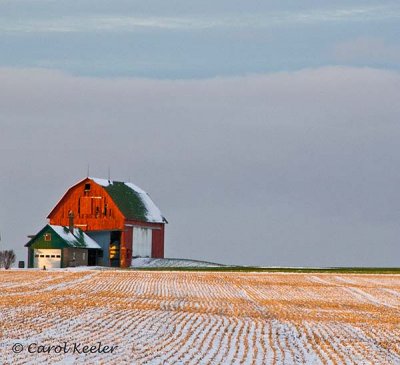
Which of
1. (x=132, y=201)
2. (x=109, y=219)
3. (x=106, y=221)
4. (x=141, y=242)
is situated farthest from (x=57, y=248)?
(x=132, y=201)

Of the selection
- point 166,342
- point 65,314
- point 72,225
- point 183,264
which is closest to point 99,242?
point 72,225

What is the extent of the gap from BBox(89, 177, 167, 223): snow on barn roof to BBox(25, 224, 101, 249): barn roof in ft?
16.1

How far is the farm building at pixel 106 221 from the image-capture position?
9731 centimetres

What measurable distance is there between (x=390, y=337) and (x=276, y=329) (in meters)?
3.25

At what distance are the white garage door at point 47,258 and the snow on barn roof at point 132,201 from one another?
358 inches

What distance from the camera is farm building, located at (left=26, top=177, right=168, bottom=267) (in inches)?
3831

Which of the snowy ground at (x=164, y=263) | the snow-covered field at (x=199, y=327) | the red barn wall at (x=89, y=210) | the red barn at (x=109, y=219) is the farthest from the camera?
the snowy ground at (x=164, y=263)

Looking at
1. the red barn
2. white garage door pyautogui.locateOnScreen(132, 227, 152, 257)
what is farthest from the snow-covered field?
white garage door pyautogui.locateOnScreen(132, 227, 152, 257)

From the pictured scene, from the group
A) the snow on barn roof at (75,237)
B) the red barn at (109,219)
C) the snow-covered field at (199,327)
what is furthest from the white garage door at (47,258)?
the snow-covered field at (199,327)

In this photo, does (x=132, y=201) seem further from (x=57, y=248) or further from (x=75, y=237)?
(x=57, y=248)

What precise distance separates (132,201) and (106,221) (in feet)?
18.8

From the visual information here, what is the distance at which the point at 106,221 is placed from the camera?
98188mm

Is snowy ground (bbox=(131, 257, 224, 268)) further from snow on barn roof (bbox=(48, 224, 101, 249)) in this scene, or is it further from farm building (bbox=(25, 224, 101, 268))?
farm building (bbox=(25, 224, 101, 268))

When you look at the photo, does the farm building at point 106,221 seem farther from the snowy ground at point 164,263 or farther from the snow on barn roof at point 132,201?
the snowy ground at point 164,263
